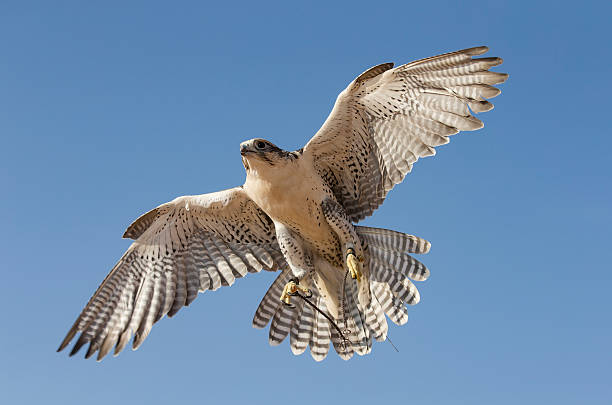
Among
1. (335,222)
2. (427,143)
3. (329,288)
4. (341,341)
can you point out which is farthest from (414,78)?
(341,341)

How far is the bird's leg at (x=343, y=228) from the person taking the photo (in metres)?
9.39

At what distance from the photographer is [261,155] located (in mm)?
9094

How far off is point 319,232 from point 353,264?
0.70 metres

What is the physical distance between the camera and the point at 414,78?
9.20 m

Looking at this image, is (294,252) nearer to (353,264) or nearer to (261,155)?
(353,264)

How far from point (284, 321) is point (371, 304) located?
132cm

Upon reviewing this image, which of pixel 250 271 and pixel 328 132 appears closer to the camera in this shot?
pixel 328 132

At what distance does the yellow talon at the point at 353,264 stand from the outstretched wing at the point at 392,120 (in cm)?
72

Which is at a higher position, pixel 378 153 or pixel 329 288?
pixel 378 153

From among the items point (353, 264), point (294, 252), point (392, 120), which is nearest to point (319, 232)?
point (294, 252)

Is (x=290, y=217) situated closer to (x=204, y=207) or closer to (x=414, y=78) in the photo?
(x=204, y=207)

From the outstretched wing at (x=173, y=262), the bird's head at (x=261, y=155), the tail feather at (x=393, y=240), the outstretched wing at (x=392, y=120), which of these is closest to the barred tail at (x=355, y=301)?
the tail feather at (x=393, y=240)

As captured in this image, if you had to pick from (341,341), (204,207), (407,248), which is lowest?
(341,341)

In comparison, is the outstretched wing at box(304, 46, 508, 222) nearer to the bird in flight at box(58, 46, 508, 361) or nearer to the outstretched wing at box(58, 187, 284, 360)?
the bird in flight at box(58, 46, 508, 361)
